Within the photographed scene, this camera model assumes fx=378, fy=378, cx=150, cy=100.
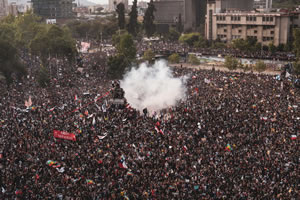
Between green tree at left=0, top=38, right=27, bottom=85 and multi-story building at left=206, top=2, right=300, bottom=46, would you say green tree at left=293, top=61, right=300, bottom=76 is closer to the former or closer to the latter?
multi-story building at left=206, top=2, right=300, bottom=46

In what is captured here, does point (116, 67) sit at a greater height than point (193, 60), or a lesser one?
greater

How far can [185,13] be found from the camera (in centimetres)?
12250

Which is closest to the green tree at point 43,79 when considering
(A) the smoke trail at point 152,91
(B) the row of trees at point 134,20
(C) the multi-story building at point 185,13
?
(A) the smoke trail at point 152,91

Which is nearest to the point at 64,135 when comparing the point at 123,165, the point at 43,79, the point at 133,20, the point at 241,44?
the point at 123,165

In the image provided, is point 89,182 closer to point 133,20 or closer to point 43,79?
point 43,79

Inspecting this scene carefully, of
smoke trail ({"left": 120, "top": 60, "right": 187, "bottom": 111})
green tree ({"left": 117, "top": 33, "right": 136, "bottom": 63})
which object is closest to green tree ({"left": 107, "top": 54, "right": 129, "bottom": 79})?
green tree ({"left": 117, "top": 33, "right": 136, "bottom": 63})

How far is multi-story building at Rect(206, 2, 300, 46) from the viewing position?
245ft

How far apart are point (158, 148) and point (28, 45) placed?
49540mm

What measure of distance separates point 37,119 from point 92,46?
67.5 meters

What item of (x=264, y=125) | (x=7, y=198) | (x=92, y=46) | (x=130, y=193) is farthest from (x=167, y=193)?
(x=92, y=46)

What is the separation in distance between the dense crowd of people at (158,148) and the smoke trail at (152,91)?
69.2 inches

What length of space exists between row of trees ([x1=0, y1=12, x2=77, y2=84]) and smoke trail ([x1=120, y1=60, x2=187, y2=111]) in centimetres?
1929

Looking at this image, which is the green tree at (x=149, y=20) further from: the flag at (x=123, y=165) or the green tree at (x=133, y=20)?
the flag at (x=123, y=165)

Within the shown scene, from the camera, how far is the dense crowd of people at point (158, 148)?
67.0ft
